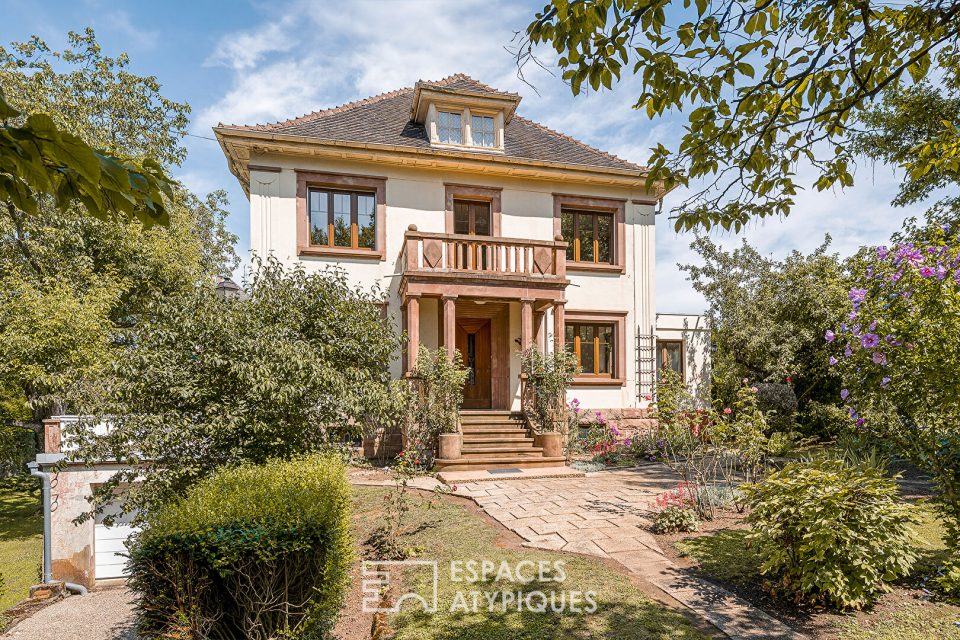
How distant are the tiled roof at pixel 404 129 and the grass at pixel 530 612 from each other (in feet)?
34.7

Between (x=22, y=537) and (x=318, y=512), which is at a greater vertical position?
(x=318, y=512)

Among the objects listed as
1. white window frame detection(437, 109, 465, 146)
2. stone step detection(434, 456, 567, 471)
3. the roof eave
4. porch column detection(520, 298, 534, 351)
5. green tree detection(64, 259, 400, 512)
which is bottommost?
stone step detection(434, 456, 567, 471)

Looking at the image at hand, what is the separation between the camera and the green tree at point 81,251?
413 inches

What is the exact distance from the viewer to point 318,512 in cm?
392

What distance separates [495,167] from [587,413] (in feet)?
23.6

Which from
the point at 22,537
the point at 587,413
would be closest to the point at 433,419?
the point at 587,413

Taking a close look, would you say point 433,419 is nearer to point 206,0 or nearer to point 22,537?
point 206,0

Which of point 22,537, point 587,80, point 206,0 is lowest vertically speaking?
point 22,537

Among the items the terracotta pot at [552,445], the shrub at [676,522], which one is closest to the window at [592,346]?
the terracotta pot at [552,445]

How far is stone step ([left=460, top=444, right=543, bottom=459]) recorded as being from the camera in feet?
36.3

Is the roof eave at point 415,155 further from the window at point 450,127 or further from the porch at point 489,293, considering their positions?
the porch at point 489,293

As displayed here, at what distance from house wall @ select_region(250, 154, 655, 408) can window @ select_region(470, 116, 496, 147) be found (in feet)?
3.68

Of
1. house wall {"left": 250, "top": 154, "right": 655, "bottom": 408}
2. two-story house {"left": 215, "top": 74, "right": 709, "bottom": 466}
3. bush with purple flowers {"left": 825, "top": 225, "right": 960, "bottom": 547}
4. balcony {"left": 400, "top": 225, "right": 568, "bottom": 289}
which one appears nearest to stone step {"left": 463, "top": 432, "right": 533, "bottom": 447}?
two-story house {"left": 215, "top": 74, "right": 709, "bottom": 466}

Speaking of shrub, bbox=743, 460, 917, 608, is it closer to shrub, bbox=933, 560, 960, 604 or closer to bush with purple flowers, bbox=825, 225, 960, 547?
shrub, bbox=933, 560, 960, 604
